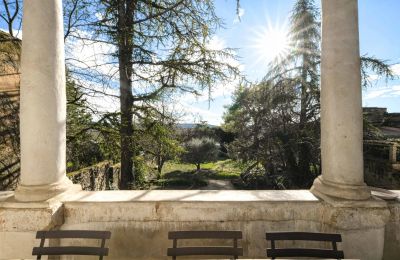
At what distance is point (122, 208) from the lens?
3.20 m

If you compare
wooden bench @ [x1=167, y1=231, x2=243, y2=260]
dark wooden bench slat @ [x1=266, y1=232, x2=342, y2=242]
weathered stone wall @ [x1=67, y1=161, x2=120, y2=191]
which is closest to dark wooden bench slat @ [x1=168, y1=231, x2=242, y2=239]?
wooden bench @ [x1=167, y1=231, x2=243, y2=260]

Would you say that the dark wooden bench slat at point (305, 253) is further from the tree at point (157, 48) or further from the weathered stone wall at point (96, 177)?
the weathered stone wall at point (96, 177)

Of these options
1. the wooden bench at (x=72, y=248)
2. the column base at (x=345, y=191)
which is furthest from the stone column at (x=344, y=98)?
the wooden bench at (x=72, y=248)

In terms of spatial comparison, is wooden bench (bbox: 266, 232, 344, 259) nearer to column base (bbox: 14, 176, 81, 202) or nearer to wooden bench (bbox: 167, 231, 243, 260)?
wooden bench (bbox: 167, 231, 243, 260)

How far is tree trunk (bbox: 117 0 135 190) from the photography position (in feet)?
22.9

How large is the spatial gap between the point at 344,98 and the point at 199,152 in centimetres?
2382

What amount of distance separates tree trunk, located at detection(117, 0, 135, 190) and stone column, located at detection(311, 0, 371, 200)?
5244mm

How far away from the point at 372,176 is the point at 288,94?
24.0 feet

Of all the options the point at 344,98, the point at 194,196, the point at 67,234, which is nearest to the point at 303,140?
the point at 344,98

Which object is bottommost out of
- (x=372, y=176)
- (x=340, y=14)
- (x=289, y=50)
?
(x=372, y=176)

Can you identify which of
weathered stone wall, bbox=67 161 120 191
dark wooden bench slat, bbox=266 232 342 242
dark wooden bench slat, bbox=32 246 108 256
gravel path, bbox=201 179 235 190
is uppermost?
dark wooden bench slat, bbox=266 232 342 242

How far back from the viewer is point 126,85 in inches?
298

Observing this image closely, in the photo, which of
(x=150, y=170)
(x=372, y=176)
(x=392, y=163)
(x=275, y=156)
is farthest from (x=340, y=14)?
(x=372, y=176)

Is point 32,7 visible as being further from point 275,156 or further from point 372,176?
point 372,176
